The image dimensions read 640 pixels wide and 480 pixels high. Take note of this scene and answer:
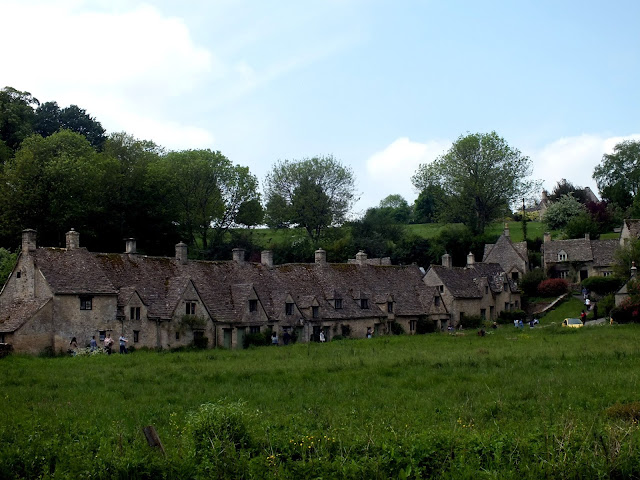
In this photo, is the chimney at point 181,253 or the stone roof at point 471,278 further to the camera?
the stone roof at point 471,278

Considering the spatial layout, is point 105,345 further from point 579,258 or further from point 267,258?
point 579,258

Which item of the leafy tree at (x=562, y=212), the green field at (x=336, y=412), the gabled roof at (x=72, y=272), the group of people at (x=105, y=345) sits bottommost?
the green field at (x=336, y=412)

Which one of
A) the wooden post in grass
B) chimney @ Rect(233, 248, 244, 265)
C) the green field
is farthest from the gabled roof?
the wooden post in grass

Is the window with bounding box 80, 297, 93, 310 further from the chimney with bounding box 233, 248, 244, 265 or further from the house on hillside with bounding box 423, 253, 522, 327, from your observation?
the house on hillside with bounding box 423, 253, 522, 327

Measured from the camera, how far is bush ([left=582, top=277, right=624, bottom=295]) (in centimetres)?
8109

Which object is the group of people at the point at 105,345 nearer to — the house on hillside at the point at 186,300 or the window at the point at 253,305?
the house on hillside at the point at 186,300

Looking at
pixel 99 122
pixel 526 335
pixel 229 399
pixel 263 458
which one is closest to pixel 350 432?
pixel 263 458

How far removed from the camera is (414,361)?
38250 millimetres

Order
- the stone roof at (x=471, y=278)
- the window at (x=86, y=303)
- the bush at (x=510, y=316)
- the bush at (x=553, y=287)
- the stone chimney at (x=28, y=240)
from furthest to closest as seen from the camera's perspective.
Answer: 1. the bush at (x=553, y=287)
2. the bush at (x=510, y=316)
3. the stone roof at (x=471, y=278)
4. the stone chimney at (x=28, y=240)
5. the window at (x=86, y=303)

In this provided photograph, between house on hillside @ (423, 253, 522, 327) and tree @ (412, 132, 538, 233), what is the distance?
22.1 meters

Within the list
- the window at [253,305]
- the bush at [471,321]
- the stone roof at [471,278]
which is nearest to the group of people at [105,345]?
the window at [253,305]

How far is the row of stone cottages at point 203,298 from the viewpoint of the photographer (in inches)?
1983

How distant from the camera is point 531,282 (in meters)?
90.6

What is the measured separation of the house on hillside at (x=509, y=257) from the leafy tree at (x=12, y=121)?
64.7 metres
